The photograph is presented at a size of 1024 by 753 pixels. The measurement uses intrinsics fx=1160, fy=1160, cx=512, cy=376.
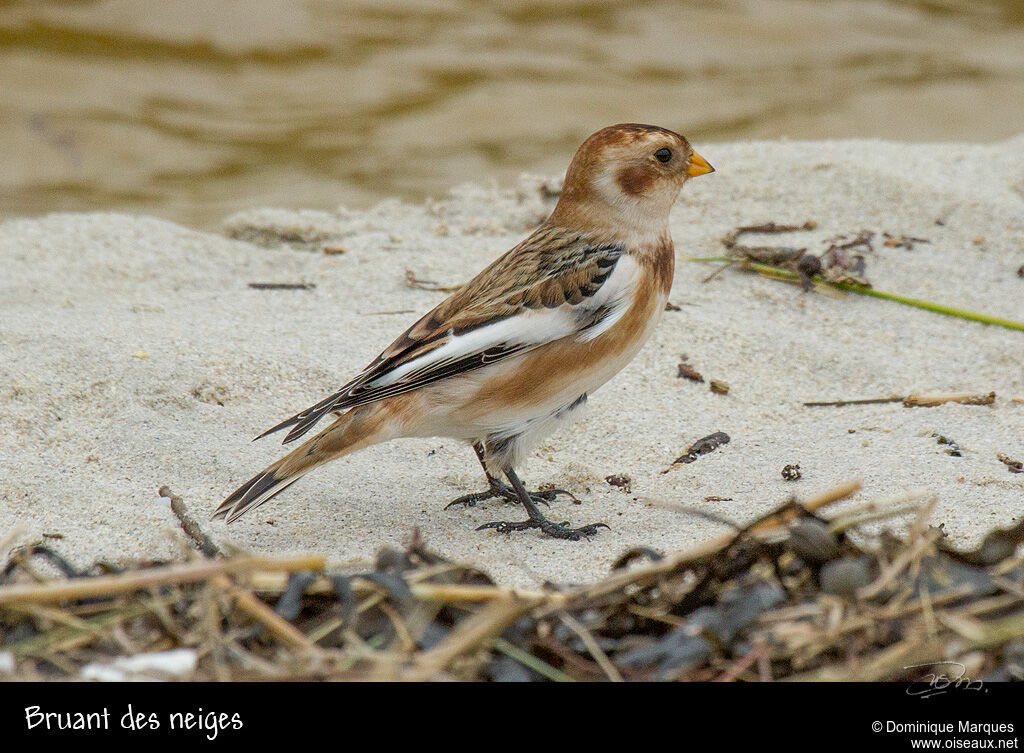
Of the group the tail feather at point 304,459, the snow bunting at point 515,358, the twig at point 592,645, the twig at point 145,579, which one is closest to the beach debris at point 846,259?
the snow bunting at point 515,358

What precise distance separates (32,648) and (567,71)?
8.79m

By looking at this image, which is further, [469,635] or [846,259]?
[846,259]

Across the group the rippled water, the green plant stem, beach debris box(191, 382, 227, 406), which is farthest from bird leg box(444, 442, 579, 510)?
the rippled water

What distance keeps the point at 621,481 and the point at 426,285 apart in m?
1.69

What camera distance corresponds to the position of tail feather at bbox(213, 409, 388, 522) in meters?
3.29

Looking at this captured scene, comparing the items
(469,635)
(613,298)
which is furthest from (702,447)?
(469,635)

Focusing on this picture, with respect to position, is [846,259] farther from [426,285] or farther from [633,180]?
[426,285]

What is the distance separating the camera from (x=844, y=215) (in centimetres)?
574

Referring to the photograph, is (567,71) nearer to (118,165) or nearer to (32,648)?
(118,165)

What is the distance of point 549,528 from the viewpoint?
11.4 feet

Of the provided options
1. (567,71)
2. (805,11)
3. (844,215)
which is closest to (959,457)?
(844,215)

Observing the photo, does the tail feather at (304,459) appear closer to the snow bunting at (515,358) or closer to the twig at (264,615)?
the snow bunting at (515,358)
